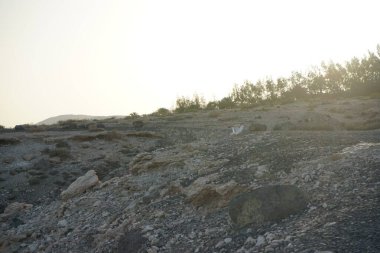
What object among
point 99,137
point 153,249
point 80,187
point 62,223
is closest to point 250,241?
point 153,249

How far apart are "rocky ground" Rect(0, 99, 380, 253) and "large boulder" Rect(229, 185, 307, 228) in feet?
0.10

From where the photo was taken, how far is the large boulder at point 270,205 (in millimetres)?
10914

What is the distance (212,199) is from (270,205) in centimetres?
358

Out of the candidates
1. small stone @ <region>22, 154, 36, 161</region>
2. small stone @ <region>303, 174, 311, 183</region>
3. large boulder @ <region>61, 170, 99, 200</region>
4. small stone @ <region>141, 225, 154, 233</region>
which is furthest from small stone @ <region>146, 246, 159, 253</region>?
small stone @ <region>22, 154, 36, 161</region>

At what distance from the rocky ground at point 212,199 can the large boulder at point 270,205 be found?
3 cm

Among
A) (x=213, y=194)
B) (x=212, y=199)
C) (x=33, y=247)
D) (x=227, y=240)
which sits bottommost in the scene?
(x=33, y=247)

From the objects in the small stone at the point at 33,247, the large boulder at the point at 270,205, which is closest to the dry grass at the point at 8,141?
the small stone at the point at 33,247

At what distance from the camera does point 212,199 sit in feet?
46.9

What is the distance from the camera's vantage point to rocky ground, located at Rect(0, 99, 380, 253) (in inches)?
394

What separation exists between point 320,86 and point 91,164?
73440mm

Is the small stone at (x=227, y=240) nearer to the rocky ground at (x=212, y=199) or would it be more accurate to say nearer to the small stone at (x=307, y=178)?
the rocky ground at (x=212, y=199)

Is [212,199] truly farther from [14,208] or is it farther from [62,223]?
[14,208]

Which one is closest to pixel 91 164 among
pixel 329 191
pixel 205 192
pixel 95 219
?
pixel 95 219

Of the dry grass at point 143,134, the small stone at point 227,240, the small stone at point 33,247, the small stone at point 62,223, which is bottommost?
the small stone at point 33,247
